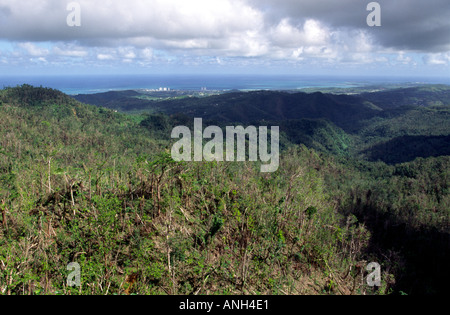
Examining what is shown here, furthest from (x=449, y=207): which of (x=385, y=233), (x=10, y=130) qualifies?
(x=10, y=130)

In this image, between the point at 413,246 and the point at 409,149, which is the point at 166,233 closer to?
the point at 413,246

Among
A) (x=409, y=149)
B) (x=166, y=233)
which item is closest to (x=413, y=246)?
(x=166, y=233)

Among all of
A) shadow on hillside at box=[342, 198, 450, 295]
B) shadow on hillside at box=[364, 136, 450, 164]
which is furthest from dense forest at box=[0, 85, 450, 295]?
shadow on hillside at box=[364, 136, 450, 164]

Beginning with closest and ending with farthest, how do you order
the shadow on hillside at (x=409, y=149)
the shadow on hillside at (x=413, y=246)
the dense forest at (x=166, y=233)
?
the dense forest at (x=166, y=233)
the shadow on hillside at (x=413, y=246)
the shadow on hillside at (x=409, y=149)

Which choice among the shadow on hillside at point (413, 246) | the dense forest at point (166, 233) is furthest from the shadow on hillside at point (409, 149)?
the dense forest at point (166, 233)

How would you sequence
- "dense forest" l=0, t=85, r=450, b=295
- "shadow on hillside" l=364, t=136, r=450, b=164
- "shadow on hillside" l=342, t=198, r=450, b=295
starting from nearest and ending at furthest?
"dense forest" l=0, t=85, r=450, b=295
"shadow on hillside" l=342, t=198, r=450, b=295
"shadow on hillside" l=364, t=136, r=450, b=164

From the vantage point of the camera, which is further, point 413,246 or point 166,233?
point 413,246

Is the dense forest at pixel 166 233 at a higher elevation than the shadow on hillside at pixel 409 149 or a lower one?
higher

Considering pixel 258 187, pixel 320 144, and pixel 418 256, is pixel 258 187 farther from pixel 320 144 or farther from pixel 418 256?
pixel 320 144

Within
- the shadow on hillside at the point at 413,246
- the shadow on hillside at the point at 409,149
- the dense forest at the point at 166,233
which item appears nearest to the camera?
the dense forest at the point at 166,233

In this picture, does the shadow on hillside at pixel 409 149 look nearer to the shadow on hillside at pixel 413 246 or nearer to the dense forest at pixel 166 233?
the shadow on hillside at pixel 413 246

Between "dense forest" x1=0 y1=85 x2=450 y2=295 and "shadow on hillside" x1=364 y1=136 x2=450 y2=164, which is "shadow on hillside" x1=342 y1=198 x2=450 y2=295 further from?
"shadow on hillside" x1=364 y1=136 x2=450 y2=164
